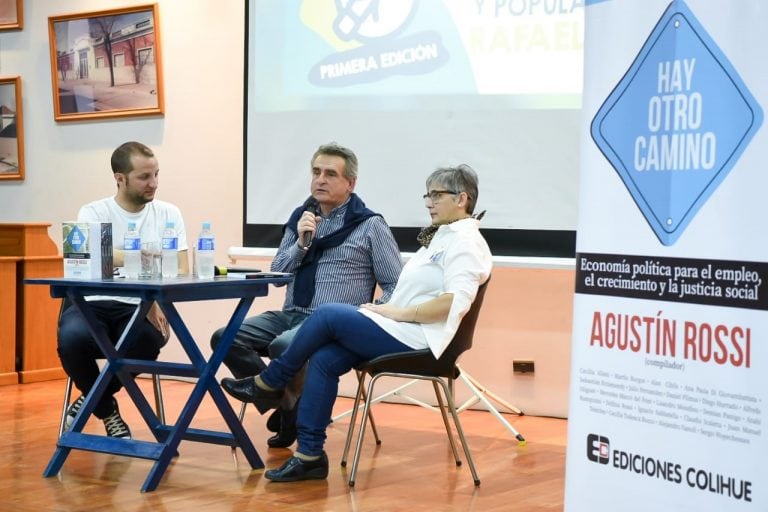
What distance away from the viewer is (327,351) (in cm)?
371

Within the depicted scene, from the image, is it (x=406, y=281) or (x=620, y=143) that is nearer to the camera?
(x=620, y=143)

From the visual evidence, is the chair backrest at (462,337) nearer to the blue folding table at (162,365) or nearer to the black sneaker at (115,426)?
the blue folding table at (162,365)

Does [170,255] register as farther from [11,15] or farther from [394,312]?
[11,15]

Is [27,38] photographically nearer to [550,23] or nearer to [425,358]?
[550,23]

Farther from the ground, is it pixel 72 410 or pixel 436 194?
pixel 436 194

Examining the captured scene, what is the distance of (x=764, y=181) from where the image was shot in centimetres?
197

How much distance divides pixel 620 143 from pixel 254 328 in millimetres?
2349

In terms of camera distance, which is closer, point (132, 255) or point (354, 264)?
point (132, 255)

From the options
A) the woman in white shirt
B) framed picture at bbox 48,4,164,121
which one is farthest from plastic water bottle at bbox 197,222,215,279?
framed picture at bbox 48,4,164,121

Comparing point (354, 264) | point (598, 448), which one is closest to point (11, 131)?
point (354, 264)

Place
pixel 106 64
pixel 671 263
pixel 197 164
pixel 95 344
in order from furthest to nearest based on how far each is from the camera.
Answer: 1. pixel 106 64
2. pixel 197 164
3. pixel 95 344
4. pixel 671 263

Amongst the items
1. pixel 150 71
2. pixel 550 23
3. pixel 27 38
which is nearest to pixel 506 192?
pixel 550 23

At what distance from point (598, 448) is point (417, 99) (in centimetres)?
325

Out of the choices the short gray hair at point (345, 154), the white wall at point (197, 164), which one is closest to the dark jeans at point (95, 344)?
the short gray hair at point (345, 154)
